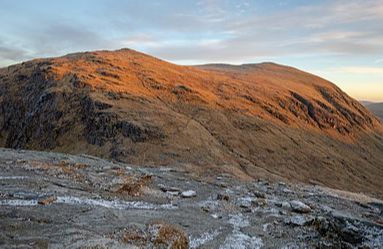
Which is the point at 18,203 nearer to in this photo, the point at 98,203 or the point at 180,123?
the point at 98,203

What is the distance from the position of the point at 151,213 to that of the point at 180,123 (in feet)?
117

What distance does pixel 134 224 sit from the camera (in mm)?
18656

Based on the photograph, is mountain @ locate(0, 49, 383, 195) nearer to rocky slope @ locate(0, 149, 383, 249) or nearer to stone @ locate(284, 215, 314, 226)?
rocky slope @ locate(0, 149, 383, 249)

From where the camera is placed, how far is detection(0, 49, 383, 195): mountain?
A: 2040 inches

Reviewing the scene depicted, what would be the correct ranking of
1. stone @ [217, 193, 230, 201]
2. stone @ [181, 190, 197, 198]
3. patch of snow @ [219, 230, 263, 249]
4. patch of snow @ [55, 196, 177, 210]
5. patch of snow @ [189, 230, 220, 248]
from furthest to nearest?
stone @ [217, 193, 230, 201]
stone @ [181, 190, 197, 198]
patch of snow @ [55, 196, 177, 210]
patch of snow @ [219, 230, 263, 249]
patch of snow @ [189, 230, 220, 248]

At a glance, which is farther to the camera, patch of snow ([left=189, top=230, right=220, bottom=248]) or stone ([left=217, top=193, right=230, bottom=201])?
stone ([left=217, top=193, right=230, bottom=201])

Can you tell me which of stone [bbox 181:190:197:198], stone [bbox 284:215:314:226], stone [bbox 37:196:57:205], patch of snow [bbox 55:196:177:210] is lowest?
stone [bbox 284:215:314:226]

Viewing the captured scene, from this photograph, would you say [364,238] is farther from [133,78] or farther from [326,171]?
[133,78]

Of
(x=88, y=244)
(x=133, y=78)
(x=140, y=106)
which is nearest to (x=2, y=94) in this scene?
(x=133, y=78)

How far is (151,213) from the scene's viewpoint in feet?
71.4

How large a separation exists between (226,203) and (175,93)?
44.2 metres

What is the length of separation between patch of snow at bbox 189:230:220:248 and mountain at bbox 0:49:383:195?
22236mm

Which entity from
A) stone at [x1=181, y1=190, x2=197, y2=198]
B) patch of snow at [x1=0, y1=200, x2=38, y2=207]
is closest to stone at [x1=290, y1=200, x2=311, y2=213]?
stone at [x1=181, y1=190, x2=197, y2=198]

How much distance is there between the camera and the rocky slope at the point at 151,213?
1692 centimetres
